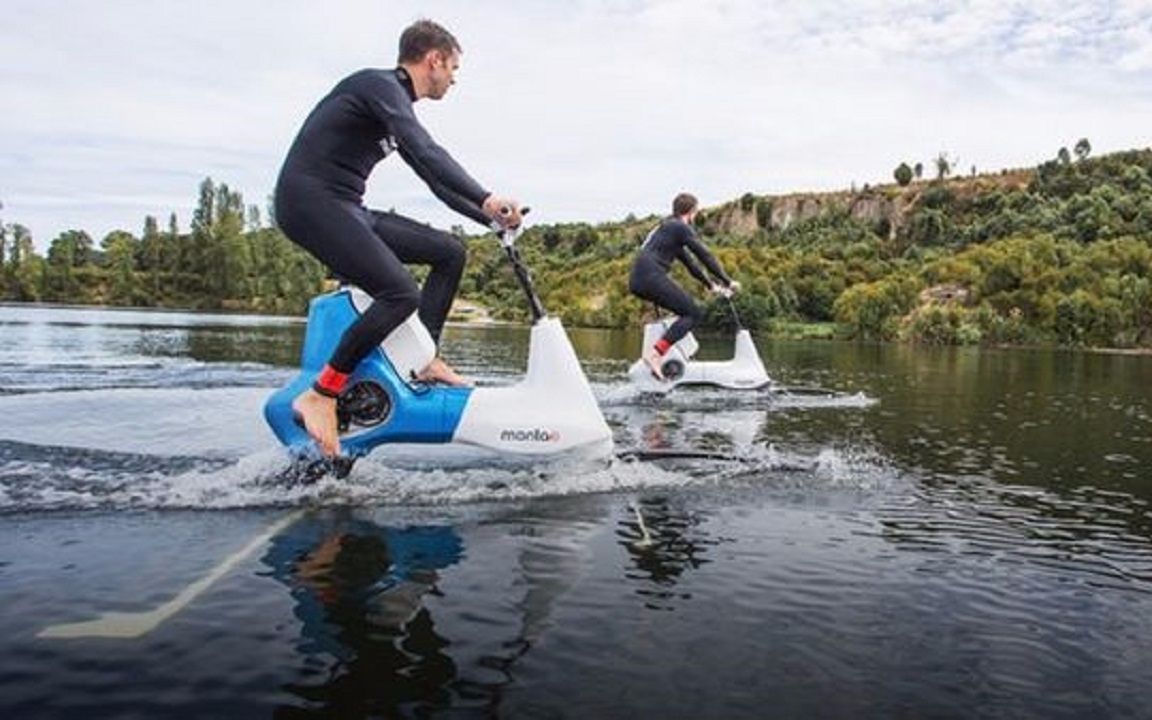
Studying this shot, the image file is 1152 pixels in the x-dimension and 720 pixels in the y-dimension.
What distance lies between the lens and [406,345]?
21.2 feet

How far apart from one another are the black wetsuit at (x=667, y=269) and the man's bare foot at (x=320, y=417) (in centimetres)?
921

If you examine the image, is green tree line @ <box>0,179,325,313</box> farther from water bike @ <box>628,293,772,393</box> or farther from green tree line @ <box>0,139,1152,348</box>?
water bike @ <box>628,293,772,393</box>

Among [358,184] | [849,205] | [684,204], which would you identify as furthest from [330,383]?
[849,205]

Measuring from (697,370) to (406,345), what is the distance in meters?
9.83

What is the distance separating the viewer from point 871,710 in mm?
3102

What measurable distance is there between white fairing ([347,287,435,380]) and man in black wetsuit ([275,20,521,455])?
0.63ft

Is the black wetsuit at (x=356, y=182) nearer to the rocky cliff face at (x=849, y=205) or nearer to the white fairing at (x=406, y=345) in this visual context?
the white fairing at (x=406, y=345)

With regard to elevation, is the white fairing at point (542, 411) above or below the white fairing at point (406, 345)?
below

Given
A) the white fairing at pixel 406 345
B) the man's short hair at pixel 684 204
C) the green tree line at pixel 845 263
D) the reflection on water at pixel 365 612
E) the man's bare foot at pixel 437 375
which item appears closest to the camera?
the reflection on water at pixel 365 612

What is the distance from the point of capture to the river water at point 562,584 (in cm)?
317

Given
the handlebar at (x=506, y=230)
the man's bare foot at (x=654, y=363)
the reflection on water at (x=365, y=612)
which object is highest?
the handlebar at (x=506, y=230)

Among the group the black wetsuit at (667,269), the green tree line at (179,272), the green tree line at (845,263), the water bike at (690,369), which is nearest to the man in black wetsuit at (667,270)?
the black wetsuit at (667,269)

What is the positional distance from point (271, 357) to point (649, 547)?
1857cm

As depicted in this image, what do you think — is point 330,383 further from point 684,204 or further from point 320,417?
→ point 684,204
